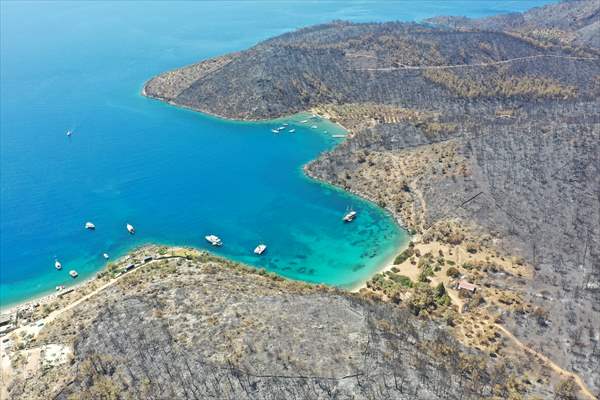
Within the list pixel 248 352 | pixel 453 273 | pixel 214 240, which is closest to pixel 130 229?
pixel 214 240

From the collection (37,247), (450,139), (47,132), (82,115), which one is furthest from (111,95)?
(450,139)

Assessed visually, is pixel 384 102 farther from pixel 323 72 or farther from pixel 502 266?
pixel 502 266

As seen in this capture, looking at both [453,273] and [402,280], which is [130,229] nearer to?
[402,280]

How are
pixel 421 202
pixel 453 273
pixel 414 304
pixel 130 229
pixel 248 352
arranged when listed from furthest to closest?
pixel 421 202 < pixel 130 229 < pixel 453 273 < pixel 414 304 < pixel 248 352

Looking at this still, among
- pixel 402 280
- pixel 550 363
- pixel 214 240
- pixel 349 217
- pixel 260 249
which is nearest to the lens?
pixel 550 363

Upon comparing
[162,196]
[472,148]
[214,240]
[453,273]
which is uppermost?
[472,148]

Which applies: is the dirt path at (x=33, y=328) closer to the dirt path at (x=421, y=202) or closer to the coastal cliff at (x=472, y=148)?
the coastal cliff at (x=472, y=148)

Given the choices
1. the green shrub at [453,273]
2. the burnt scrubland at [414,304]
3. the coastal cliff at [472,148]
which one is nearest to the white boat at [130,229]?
the burnt scrubland at [414,304]

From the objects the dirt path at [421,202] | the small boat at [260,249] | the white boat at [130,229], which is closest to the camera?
the small boat at [260,249]
